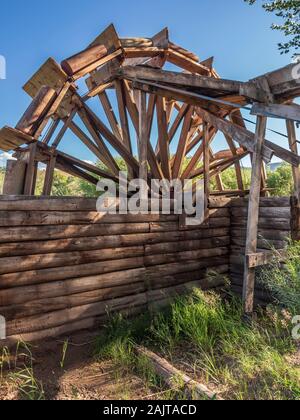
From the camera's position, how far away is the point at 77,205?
3965mm

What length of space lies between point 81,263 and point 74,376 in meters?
1.27

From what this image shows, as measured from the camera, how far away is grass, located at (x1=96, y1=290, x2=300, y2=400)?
2.72 meters

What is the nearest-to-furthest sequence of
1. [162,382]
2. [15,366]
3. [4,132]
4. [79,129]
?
[162,382] < [15,366] < [4,132] < [79,129]

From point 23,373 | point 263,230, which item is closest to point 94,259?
point 23,373

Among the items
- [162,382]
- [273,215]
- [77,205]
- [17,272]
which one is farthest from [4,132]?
[273,215]

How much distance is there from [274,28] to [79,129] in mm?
6803

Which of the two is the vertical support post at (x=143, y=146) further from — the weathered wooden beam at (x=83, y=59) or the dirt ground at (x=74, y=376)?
the dirt ground at (x=74, y=376)

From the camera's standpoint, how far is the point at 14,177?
466cm
